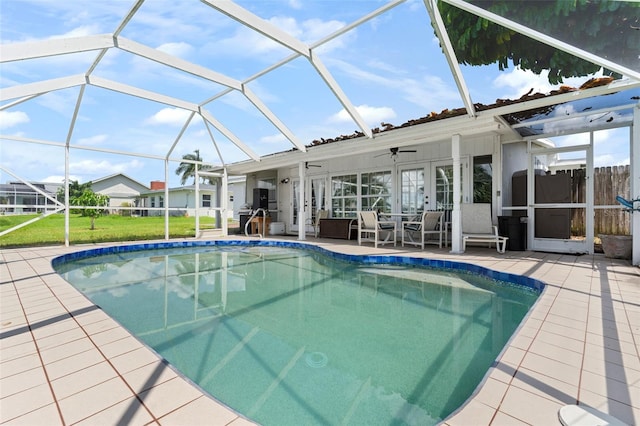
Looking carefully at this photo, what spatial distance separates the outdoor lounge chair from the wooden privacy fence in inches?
82.0

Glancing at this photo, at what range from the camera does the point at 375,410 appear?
1706mm

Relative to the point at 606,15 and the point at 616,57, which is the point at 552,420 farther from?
the point at 606,15

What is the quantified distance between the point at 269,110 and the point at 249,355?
636 centimetres

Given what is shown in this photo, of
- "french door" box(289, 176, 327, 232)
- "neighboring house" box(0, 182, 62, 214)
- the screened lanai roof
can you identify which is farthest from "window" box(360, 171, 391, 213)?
"neighboring house" box(0, 182, 62, 214)

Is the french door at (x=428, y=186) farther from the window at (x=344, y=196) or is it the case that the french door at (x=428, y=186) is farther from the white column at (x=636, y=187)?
the white column at (x=636, y=187)

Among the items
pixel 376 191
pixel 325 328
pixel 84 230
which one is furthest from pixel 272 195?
pixel 325 328

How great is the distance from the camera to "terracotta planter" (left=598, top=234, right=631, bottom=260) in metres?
5.36

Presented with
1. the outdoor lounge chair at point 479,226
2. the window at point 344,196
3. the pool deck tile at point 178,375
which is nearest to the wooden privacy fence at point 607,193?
the outdoor lounge chair at point 479,226

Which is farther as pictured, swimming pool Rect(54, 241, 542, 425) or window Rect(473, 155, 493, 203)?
window Rect(473, 155, 493, 203)

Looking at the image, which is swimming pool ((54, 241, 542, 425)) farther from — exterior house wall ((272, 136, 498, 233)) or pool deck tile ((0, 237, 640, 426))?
exterior house wall ((272, 136, 498, 233))

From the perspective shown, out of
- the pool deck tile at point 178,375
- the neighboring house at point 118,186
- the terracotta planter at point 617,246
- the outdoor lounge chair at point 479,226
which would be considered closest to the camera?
the pool deck tile at point 178,375

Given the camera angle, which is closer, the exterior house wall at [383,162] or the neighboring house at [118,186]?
the exterior house wall at [383,162]

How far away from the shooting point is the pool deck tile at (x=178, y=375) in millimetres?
1371

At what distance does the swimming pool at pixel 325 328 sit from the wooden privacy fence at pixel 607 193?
4.12m
